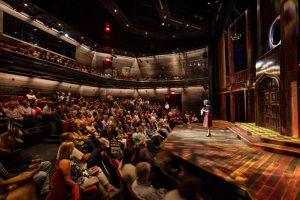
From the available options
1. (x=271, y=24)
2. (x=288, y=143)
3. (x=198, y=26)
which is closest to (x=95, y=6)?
(x=198, y=26)

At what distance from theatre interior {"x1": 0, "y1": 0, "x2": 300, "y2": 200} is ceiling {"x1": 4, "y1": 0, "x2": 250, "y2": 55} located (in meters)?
0.10

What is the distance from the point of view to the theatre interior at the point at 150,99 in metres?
2.50

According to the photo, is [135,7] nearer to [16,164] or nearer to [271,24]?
[271,24]

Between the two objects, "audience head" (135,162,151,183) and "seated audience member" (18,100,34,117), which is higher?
"seated audience member" (18,100,34,117)

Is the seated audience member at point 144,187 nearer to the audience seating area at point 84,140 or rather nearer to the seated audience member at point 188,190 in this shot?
the audience seating area at point 84,140

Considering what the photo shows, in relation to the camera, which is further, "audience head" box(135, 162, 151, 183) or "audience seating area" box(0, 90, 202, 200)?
"audience seating area" box(0, 90, 202, 200)

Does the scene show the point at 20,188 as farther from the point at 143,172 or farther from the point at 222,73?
the point at 222,73

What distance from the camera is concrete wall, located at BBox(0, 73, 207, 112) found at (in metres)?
9.23

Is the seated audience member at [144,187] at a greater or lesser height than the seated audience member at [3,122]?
lesser

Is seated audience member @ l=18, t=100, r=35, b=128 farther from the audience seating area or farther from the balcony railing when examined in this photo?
the balcony railing

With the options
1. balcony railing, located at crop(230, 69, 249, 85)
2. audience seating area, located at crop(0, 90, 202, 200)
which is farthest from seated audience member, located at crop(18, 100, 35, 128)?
balcony railing, located at crop(230, 69, 249, 85)

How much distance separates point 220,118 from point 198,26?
21.8ft

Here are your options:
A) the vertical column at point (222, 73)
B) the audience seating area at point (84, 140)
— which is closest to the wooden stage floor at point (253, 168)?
the audience seating area at point (84, 140)

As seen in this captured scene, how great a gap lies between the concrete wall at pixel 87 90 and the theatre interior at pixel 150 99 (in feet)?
0.28
